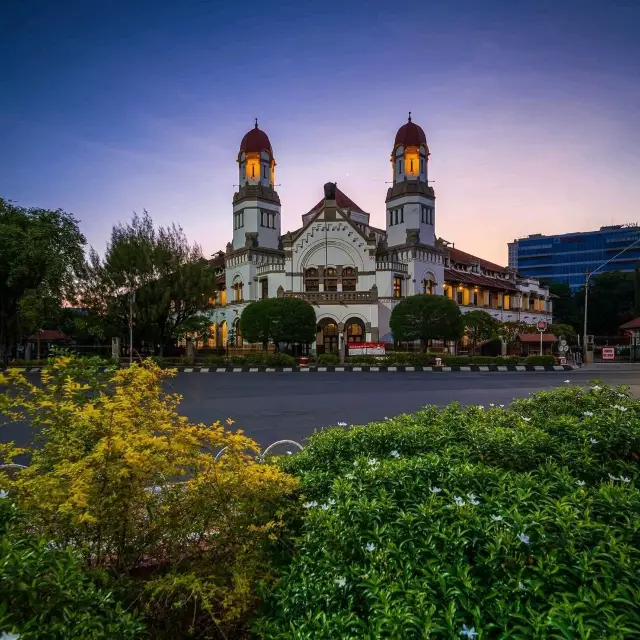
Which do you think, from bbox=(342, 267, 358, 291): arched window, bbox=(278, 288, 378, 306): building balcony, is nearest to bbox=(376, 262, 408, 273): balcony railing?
bbox=(342, 267, 358, 291): arched window

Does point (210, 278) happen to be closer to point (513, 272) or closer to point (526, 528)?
point (526, 528)

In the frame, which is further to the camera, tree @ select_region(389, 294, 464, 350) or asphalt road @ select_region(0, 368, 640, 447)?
tree @ select_region(389, 294, 464, 350)

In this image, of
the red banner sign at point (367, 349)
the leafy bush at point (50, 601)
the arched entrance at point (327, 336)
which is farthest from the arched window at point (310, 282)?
the leafy bush at point (50, 601)

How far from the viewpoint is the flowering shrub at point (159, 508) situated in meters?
2.42

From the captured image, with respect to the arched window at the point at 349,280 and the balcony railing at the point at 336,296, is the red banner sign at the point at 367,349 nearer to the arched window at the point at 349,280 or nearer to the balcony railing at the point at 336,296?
the balcony railing at the point at 336,296

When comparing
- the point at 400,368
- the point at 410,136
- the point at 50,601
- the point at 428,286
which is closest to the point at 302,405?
the point at 50,601

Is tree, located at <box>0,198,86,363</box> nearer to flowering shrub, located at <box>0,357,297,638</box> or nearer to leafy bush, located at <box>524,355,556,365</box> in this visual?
flowering shrub, located at <box>0,357,297,638</box>

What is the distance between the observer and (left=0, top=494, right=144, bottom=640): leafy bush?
63.1 inches

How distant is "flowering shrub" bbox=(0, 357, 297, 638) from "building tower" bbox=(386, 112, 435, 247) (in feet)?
145

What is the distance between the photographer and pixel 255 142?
49156mm

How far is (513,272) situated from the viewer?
63.4 m

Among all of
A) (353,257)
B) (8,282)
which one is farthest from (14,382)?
(353,257)

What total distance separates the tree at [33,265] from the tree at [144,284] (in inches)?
81.5

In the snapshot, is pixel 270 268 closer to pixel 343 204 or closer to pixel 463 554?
pixel 343 204
